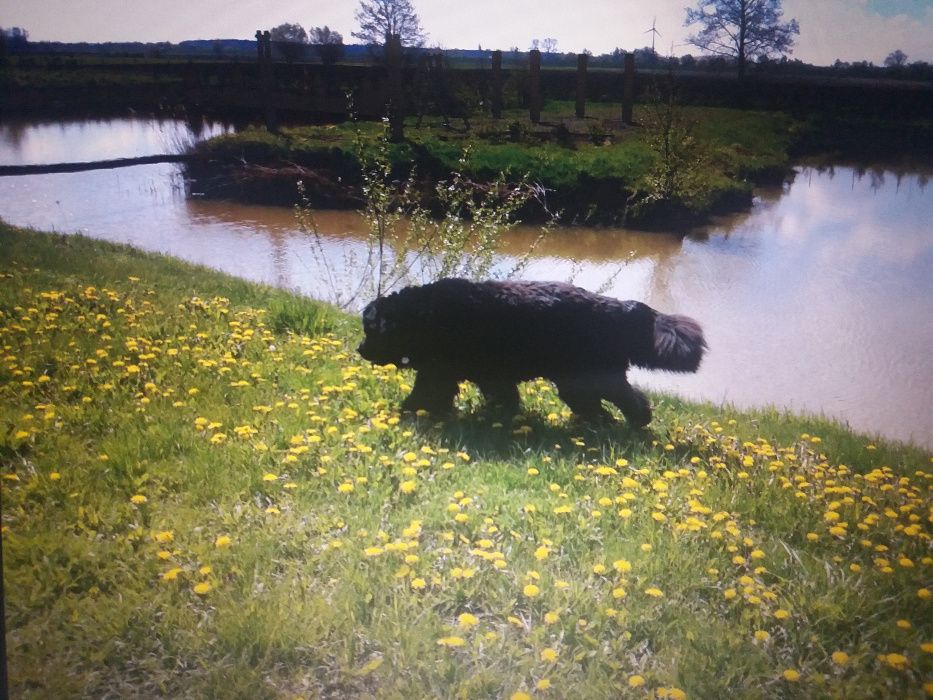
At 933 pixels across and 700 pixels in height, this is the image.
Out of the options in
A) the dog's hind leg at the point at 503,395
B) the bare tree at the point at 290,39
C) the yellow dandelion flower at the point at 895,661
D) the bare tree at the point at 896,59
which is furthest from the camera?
the dog's hind leg at the point at 503,395

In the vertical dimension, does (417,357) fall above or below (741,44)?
below

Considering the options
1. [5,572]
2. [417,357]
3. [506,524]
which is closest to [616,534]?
[506,524]

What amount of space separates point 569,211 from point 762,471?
158 centimetres

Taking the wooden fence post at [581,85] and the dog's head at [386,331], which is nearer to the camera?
the wooden fence post at [581,85]

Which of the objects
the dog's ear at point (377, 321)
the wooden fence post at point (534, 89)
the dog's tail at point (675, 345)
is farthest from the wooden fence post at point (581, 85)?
the dog's ear at point (377, 321)

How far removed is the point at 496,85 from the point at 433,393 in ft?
5.15

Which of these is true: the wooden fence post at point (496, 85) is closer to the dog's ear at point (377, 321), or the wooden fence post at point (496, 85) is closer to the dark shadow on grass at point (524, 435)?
the dog's ear at point (377, 321)

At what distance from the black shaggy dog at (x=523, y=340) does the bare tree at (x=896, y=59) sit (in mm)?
1336

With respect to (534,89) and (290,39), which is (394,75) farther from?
(534,89)

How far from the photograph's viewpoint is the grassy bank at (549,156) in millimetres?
3326

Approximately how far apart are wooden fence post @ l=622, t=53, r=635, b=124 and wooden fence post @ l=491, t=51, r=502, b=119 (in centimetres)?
57

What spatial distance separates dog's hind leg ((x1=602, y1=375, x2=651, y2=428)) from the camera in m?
3.75

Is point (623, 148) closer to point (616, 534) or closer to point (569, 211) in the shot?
point (569, 211)

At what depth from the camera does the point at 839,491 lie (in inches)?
119
